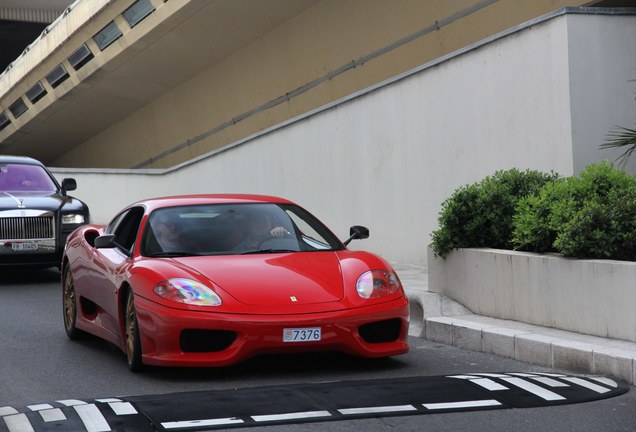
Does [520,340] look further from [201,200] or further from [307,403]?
[201,200]

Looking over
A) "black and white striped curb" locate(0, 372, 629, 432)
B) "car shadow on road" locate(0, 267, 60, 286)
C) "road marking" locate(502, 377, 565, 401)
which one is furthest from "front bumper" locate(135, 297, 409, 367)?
"car shadow on road" locate(0, 267, 60, 286)

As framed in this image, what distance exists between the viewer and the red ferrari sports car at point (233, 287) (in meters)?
7.63

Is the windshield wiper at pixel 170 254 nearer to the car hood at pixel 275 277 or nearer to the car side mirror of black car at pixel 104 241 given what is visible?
the car hood at pixel 275 277

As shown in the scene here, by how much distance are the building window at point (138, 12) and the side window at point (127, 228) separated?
14.2 m

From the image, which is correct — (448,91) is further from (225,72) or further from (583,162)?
(225,72)

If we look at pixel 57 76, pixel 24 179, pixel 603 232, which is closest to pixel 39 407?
pixel 603 232

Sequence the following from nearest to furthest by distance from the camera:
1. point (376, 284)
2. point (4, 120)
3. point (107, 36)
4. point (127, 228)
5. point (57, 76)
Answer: point (376, 284)
point (127, 228)
point (107, 36)
point (57, 76)
point (4, 120)

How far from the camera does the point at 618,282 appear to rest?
27.3 feet

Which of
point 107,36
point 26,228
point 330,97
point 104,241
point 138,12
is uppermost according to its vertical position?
point 138,12

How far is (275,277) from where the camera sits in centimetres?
805

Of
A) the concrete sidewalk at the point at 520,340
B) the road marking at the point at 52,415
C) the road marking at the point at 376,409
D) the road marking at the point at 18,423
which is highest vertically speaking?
the concrete sidewalk at the point at 520,340

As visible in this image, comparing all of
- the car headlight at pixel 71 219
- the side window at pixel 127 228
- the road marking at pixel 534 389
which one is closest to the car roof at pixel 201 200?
the side window at pixel 127 228

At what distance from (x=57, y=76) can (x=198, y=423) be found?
23796 mm

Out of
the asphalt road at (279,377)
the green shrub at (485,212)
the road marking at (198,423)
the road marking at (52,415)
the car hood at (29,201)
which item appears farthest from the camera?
the car hood at (29,201)
